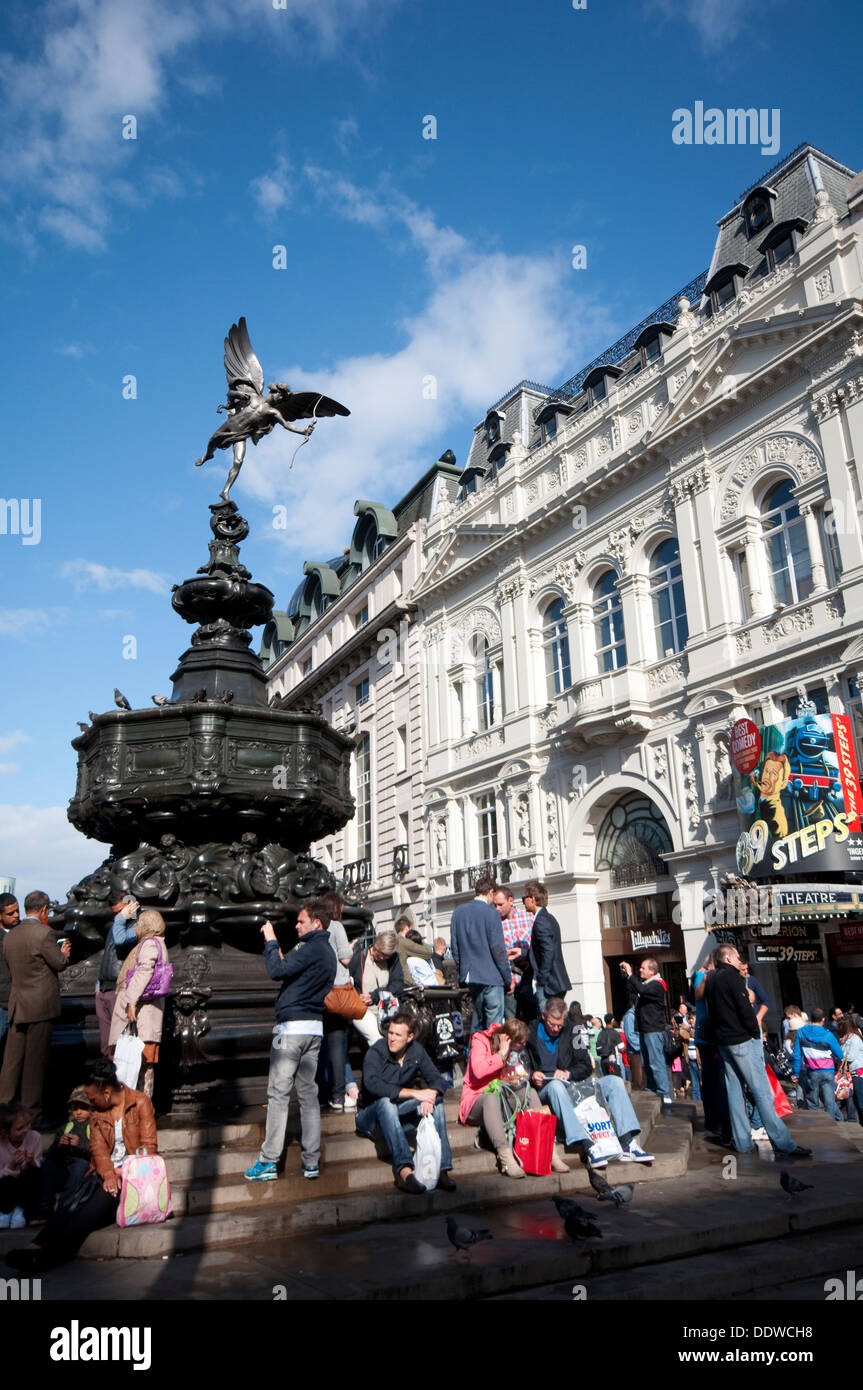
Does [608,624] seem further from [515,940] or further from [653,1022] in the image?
[515,940]

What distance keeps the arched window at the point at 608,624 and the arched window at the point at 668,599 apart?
1121 mm

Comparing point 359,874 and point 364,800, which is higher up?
point 364,800

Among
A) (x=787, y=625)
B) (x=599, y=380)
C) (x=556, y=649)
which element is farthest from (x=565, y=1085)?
(x=599, y=380)

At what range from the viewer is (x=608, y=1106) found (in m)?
6.93

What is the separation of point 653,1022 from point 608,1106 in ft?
13.0

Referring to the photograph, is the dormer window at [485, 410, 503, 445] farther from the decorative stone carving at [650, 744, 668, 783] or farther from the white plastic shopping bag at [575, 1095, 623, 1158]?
the white plastic shopping bag at [575, 1095, 623, 1158]

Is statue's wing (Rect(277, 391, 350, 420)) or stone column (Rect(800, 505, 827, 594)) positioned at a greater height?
stone column (Rect(800, 505, 827, 594))

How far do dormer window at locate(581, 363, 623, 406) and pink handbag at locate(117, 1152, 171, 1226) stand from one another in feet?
86.0

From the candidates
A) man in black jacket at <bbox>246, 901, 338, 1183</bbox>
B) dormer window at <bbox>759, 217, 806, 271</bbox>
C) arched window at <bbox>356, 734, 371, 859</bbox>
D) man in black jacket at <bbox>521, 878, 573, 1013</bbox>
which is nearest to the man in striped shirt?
man in black jacket at <bbox>521, 878, 573, 1013</bbox>

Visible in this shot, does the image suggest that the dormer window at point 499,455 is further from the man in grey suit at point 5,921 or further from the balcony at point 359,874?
the man in grey suit at point 5,921

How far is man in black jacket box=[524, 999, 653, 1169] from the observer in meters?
6.70
